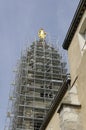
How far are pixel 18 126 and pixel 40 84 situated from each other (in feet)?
21.3

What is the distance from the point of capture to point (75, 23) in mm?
11211

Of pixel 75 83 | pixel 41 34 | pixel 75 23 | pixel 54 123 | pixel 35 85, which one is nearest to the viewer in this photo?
pixel 75 83

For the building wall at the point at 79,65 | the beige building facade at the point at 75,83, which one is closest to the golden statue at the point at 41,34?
the beige building facade at the point at 75,83

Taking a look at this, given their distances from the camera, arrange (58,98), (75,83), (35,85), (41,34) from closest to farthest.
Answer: (75,83) → (58,98) → (35,85) → (41,34)

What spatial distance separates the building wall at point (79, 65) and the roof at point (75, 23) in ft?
0.69

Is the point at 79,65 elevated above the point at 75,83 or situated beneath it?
elevated above

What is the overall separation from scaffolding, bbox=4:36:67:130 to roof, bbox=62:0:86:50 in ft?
53.1

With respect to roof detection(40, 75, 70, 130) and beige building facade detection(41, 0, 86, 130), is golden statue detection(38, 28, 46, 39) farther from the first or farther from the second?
beige building facade detection(41, 0, 86, 130)

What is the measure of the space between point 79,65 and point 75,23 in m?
1.87

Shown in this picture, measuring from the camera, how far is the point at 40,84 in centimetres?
3216

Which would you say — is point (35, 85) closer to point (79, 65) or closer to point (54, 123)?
point (54, 123)

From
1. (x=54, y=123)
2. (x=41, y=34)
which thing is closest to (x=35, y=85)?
(x=41, y=34)

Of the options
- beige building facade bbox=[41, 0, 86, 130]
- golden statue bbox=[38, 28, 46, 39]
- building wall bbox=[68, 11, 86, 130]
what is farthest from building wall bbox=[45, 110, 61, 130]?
golden statue bbox=[38, 28, 46, 39]

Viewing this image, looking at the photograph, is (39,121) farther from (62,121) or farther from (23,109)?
(62,121)
